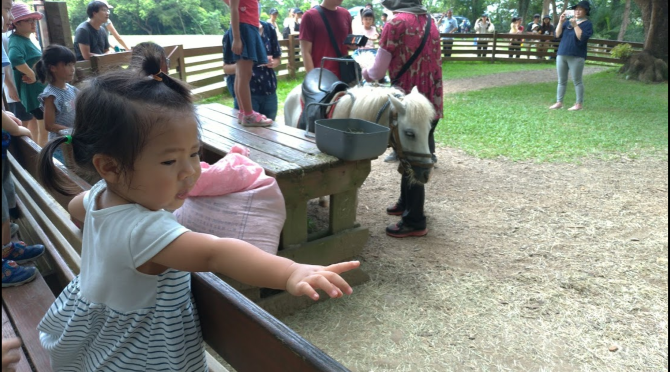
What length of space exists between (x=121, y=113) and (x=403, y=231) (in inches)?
127

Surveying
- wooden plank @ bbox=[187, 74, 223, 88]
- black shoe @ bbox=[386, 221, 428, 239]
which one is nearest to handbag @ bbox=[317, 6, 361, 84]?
black shoe @ bbox=[386, 221, 428, 239]

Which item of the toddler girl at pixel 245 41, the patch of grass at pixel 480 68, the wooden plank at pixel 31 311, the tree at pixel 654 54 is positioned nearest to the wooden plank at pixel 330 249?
the wooden plank at pixel 31 311

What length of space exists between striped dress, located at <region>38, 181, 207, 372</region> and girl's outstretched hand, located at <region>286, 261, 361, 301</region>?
1.00 ft

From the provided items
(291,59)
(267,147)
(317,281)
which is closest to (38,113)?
(267,147)

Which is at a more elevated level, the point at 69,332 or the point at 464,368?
the point at 69,332

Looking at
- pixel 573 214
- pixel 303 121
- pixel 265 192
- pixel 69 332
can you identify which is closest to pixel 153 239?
pixel 69 332

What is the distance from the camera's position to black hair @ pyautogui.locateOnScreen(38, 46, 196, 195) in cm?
112

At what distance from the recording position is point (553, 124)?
8172mm

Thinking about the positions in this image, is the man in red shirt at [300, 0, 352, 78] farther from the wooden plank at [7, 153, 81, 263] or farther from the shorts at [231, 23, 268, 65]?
the wooden plank at [7, 153, 81, 263]

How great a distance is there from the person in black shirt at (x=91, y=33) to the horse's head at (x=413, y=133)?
186 inches

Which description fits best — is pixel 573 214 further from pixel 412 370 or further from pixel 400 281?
pixel 412 370

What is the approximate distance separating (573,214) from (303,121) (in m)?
2.70

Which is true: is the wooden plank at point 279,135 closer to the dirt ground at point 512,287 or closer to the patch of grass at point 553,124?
the dirt ground at point 512,287

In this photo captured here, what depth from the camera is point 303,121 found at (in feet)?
14.2
